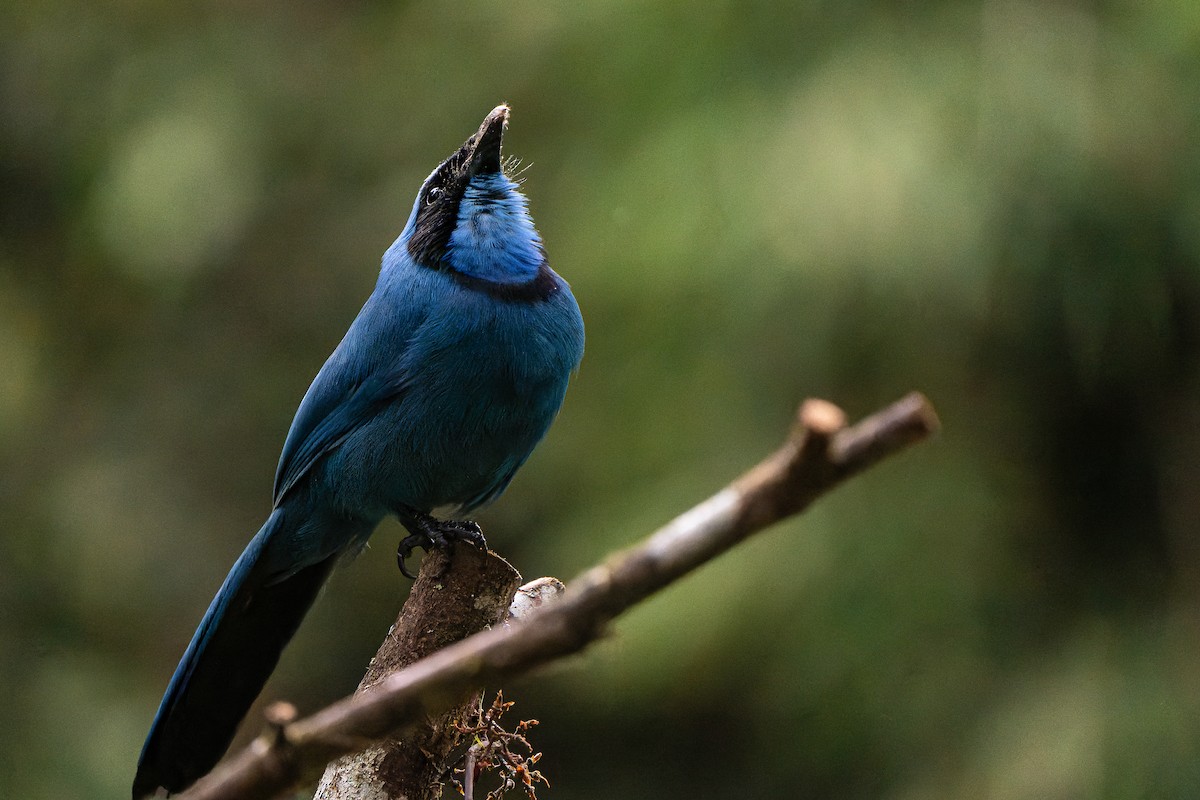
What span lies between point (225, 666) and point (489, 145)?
1.45 metres

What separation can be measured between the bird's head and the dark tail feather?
77 centimetres

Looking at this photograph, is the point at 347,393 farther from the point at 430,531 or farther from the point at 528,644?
the point at 528,644

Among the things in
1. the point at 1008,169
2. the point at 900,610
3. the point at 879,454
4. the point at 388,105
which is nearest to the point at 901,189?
the point at 1008,169

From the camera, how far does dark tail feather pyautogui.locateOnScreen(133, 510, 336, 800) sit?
2.93 metres

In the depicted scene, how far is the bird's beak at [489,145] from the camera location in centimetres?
347

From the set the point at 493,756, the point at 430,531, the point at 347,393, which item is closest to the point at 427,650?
the point at 493,756

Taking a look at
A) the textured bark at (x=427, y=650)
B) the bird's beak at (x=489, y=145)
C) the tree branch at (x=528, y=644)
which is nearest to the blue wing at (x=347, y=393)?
the bird's beak at (x=489, y=145)

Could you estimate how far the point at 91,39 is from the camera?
7.07m

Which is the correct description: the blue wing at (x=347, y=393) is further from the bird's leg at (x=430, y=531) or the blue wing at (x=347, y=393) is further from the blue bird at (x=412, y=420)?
the bird's leg at (x=430, y=531)

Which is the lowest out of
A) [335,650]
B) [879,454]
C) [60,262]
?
[879,454]

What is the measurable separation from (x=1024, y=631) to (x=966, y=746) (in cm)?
45

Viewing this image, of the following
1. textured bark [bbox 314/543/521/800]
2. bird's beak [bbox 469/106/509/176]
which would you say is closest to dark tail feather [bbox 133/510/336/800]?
textured bark [bbox 314/543/521/800]

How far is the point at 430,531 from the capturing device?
312 cm

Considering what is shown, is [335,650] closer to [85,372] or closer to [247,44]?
[85,372]
